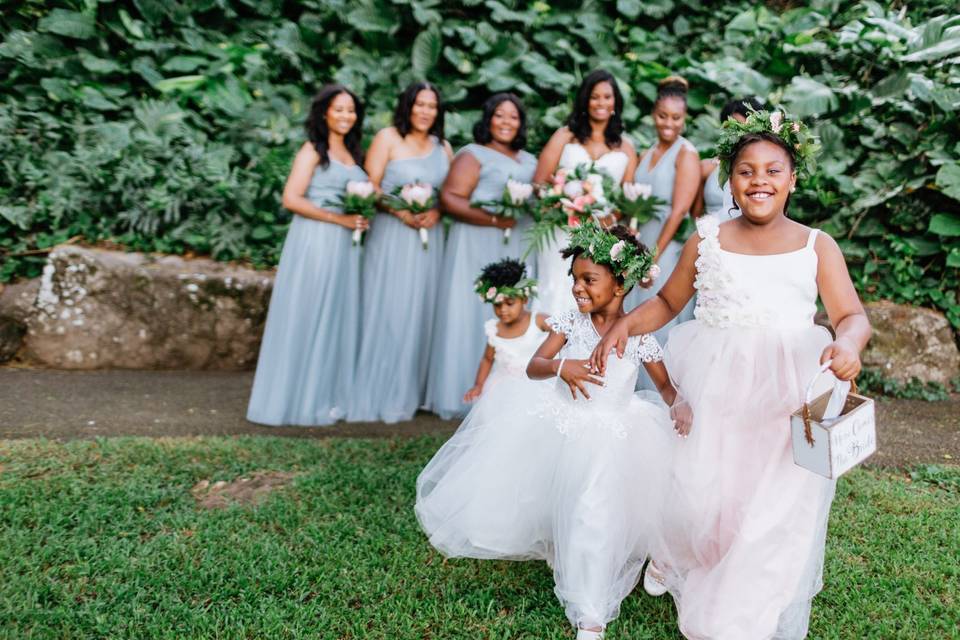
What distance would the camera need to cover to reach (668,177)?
5184 mm

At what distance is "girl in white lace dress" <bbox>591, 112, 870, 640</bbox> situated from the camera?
8.62 ft

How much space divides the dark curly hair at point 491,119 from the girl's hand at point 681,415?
10.7ft

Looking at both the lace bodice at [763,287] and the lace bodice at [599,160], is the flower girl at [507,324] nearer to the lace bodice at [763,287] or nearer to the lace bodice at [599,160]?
the lace bodice at [599,160]

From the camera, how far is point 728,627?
2607mm

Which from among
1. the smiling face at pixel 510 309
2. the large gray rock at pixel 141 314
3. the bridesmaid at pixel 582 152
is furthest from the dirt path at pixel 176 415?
the bridesmaid at pixel 582 152

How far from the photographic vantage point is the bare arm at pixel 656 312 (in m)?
2.90

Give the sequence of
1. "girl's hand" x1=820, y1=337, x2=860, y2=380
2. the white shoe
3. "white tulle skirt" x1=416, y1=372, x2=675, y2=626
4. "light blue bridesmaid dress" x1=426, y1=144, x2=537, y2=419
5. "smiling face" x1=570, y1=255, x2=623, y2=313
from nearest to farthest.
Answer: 1. "girl's hand" x1=820, y1=337, x2=860, y2=380
2. "white tulle skirt" x1=416, y1=372, x2=675, y2=626
3. "smiling face" x1=570, y1=255, x2=623, y2=313
4. the white shoe
5. "light blue bridesmaid dress" x1=426, y1=144, x2=537, y2=419

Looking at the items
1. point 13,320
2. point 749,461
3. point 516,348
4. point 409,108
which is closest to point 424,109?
point 409,108

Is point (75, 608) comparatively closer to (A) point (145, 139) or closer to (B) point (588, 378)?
(B) point (588, 378)

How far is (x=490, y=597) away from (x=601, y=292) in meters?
1.37

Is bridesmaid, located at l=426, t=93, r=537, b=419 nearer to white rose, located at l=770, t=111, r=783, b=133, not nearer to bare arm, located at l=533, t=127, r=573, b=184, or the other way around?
bare arm, located at l=533, t=127, r=573, b=184

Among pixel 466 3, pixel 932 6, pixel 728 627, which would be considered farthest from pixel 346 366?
pixel 932 6

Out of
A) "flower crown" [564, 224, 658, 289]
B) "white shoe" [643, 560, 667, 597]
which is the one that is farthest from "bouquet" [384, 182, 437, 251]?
"white shoe" [643, 560, 667, 597]

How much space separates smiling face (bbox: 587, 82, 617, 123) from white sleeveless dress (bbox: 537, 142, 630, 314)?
0.25 m
